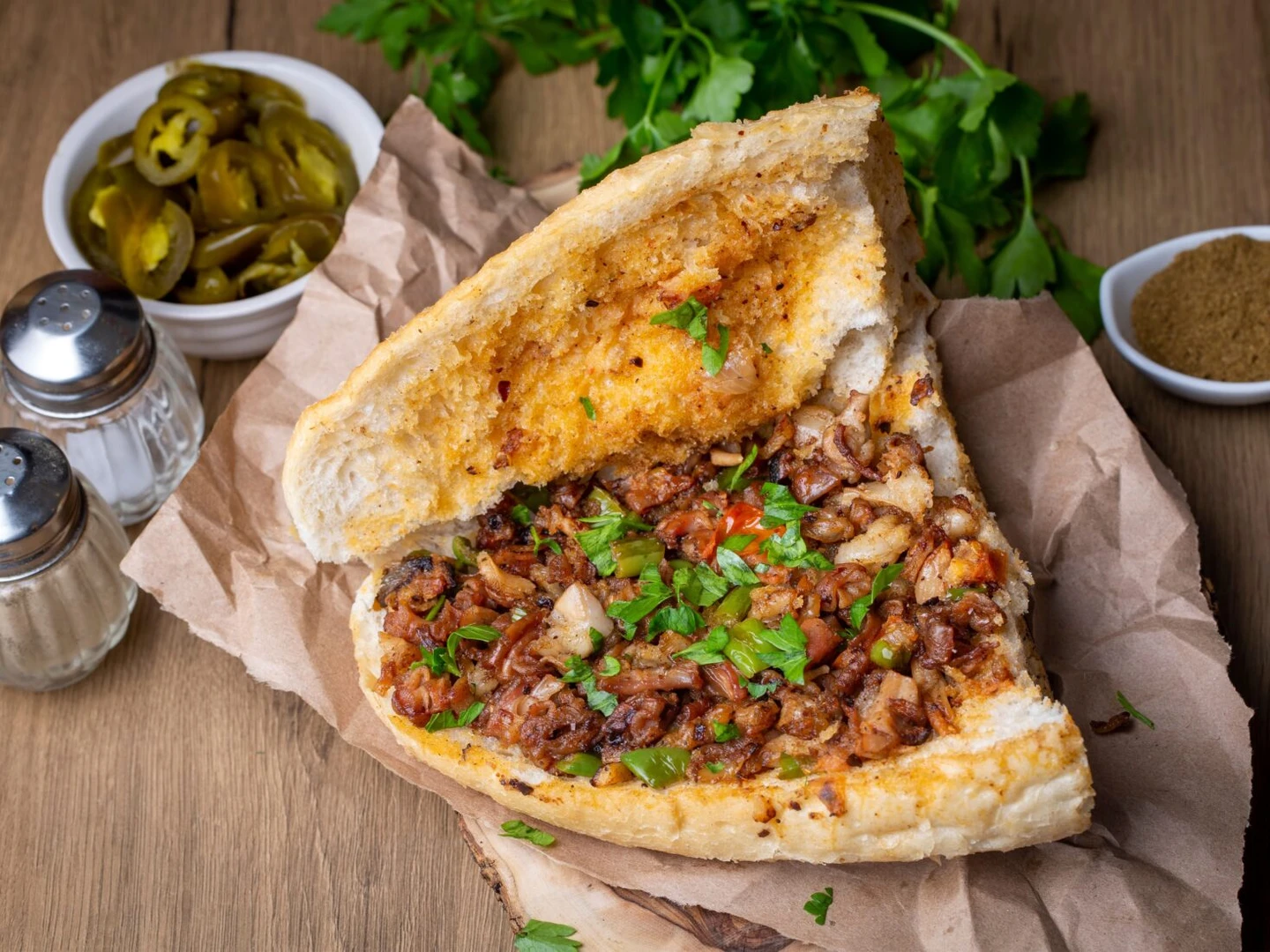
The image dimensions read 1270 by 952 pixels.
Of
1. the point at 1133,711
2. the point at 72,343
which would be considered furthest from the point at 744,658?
the point at 72,343

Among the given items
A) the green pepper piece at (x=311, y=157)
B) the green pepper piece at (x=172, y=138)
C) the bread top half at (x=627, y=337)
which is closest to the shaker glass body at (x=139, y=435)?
the green pepper piece at (x=172, y=138)

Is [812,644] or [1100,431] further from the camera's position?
[1100,431]

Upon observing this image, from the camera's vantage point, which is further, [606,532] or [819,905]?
[606,532]

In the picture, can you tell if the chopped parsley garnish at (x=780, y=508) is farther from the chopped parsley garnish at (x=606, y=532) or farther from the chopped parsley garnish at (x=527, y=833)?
the chopped parsley garnish at (x=527, y=833)

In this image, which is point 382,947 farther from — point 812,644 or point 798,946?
point 812,644

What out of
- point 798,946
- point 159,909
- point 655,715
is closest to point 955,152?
point 655,715

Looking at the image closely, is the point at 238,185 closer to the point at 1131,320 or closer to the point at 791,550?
the point at 791,550
